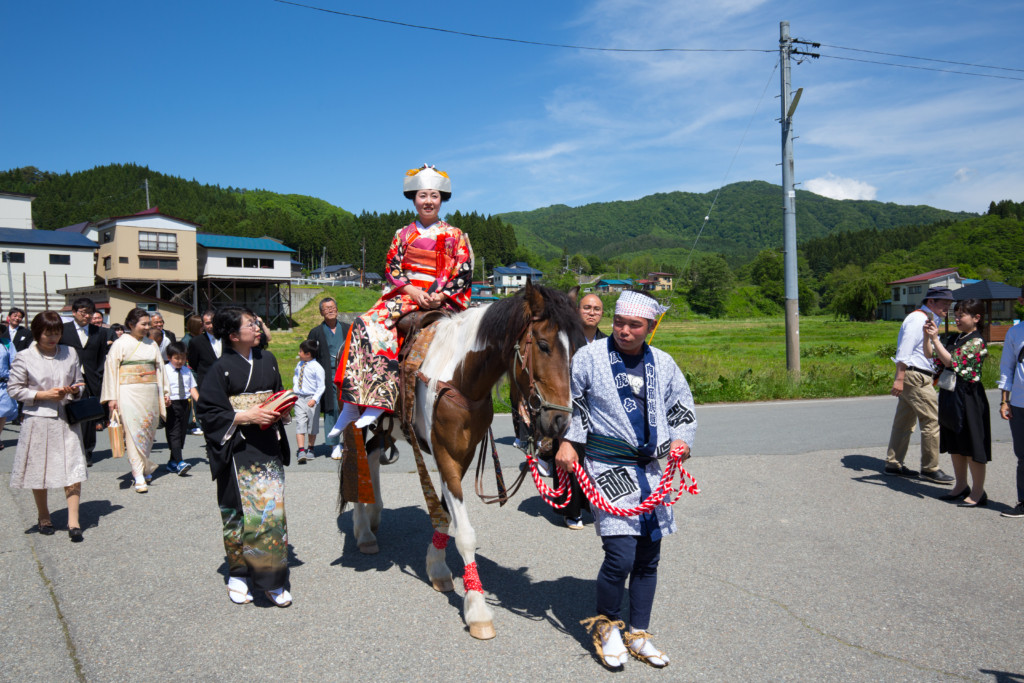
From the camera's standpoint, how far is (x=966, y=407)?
5836 millimetres

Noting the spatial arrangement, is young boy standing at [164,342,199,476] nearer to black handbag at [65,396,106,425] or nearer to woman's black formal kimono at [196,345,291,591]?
black handbag at [65,396,106,425]

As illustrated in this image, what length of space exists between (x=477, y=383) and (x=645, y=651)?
1860 millimetres

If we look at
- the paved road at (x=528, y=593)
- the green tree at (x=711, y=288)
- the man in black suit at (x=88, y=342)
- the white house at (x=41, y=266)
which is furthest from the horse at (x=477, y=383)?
the green tree at (x=711, y=288)

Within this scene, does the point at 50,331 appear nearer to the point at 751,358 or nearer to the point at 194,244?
the point at 751,358

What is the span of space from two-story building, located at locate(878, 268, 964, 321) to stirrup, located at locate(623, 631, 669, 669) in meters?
78.1

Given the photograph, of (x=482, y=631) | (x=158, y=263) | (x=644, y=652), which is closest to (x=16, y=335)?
(x=482, y=631)

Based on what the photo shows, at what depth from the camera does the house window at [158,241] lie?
45562 millimetres

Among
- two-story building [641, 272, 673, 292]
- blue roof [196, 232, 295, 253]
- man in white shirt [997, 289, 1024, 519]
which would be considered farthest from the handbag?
two-story building [641, 272, 673, 292]

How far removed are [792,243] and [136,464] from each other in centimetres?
1480

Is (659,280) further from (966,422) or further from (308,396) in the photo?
(966,422)

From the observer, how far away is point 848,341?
38.2 metres

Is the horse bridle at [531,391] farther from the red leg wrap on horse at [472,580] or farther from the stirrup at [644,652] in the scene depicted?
the stirrup at [644,652]

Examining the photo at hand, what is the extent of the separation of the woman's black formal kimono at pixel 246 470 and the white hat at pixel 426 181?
1.80m

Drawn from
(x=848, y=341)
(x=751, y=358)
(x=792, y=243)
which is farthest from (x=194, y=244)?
(x=848, y=341)
